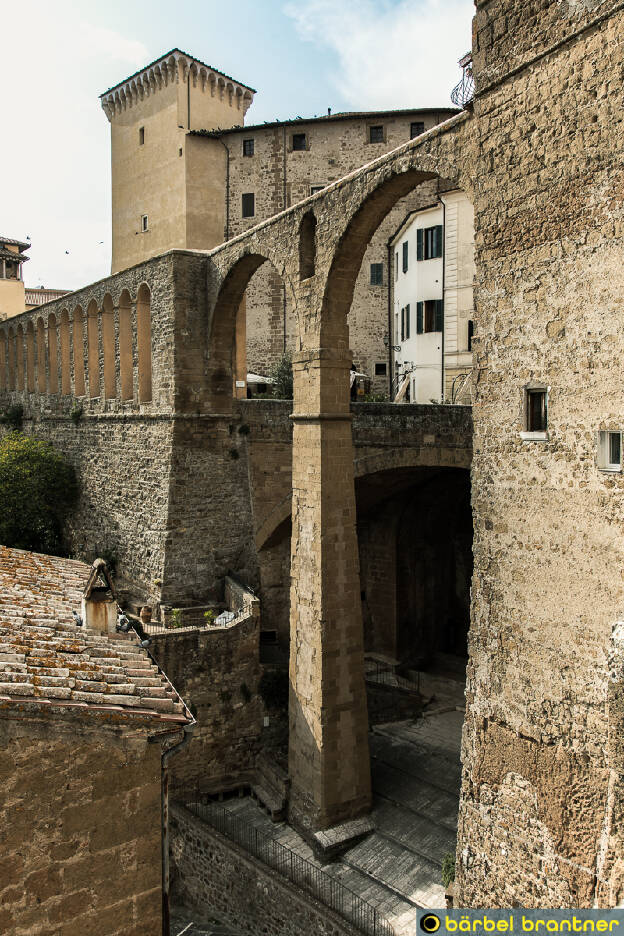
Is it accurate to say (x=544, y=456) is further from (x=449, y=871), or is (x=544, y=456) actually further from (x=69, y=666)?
(x=449, y=871)

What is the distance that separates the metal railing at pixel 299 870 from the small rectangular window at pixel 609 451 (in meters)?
6.96

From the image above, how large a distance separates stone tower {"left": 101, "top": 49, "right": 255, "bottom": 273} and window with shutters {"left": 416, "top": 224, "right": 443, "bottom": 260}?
10.4 m

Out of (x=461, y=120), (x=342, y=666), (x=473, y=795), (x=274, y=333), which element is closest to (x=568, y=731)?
(x=473, y=795)

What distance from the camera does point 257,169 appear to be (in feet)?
102

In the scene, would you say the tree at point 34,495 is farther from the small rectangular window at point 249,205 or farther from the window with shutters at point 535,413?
the window with shutters at point 535,413

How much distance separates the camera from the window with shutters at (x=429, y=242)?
2384cm

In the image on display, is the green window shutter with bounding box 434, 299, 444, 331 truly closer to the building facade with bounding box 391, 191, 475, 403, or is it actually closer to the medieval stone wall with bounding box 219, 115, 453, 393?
the building facade with bounding box 391, 191, 475, 403

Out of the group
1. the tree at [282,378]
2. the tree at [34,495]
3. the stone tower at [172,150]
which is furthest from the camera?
the stone tower at [172,150]

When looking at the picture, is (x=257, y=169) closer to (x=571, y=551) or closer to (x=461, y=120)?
(x=461, y=120)

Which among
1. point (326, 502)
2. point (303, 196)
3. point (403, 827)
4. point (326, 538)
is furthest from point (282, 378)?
point (403, 827)

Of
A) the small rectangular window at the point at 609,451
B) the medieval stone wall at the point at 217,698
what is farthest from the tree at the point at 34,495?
the small rectangular window at the point at 609,451

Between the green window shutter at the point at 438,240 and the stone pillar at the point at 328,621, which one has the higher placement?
the green window shutter at the point at 438,240

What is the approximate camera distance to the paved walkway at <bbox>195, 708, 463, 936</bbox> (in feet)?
34.0

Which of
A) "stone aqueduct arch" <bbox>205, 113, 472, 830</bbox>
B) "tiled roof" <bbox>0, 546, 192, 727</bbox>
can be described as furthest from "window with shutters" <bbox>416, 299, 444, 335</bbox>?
"tiled roof" <bbox>0, 546, 192, 727</bbox>
